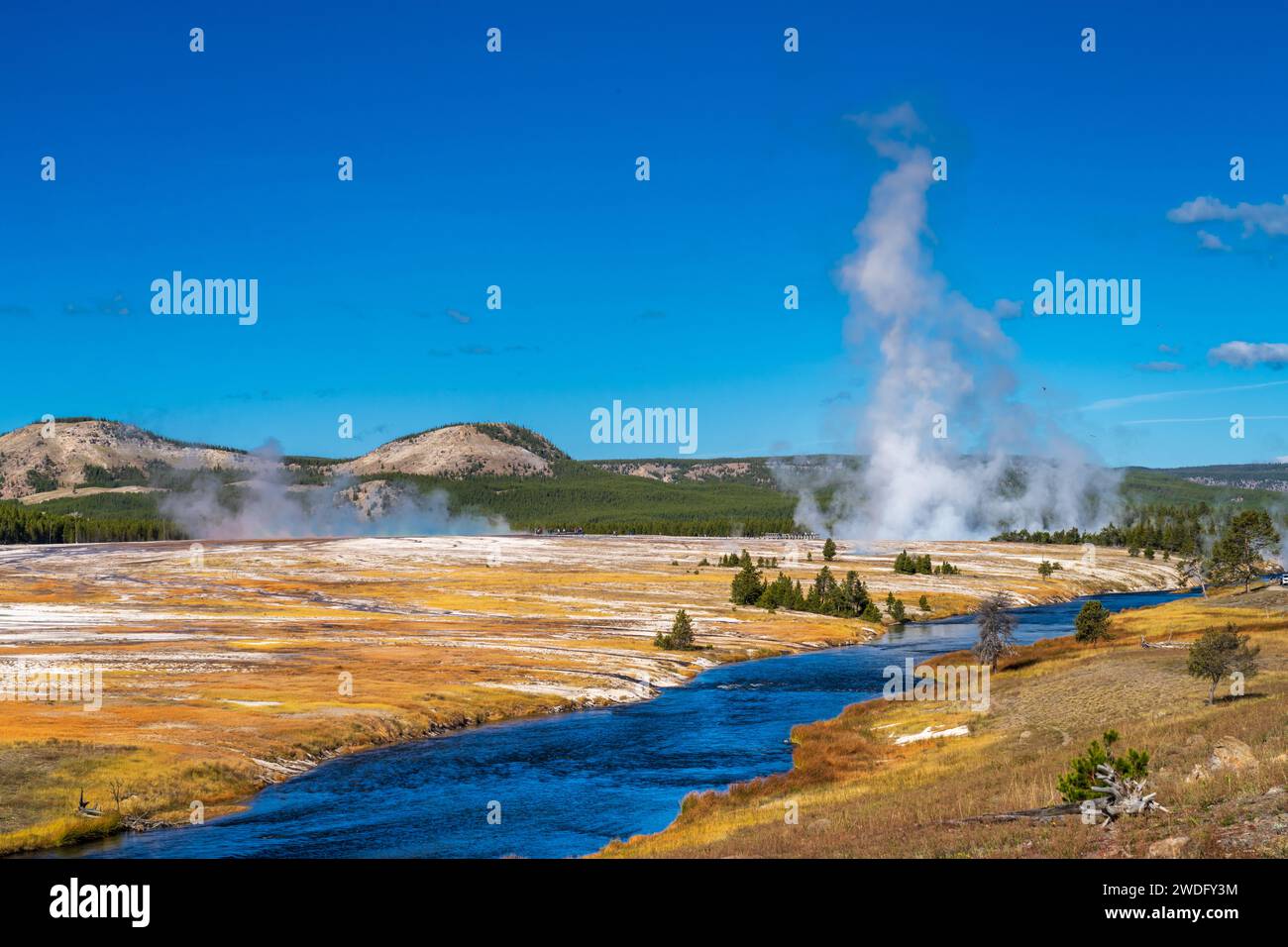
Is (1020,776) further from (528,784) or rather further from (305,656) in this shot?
(305,656)

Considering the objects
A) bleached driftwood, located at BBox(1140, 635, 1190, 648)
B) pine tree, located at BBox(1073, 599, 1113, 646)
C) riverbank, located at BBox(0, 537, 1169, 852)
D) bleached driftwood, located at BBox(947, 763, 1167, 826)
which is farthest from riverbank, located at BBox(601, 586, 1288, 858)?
riverbank, located at BBox(0, 537, 1169, 852)

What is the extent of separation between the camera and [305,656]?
8900 centimetres

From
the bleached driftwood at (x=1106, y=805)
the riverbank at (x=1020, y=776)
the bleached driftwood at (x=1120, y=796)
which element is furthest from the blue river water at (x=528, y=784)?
the bleached driftwood at (x=1120, y=796)

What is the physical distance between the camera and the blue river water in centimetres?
4106

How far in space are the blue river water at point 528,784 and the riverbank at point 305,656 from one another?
2782 mm

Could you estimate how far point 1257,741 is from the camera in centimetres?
3631

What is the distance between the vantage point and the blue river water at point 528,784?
4106 centimetres

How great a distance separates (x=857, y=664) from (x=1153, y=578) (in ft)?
406

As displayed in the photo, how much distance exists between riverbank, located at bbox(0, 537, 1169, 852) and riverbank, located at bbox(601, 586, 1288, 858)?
2188 cm

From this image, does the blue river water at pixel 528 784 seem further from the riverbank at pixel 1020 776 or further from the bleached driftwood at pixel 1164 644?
the bleached driftwood at pixel 1164 644

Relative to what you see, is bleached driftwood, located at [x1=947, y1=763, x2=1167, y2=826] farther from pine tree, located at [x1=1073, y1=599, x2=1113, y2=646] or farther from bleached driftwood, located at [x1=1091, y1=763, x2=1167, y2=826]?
A: pine tree, located at [x1=1073, y1=599, x2=1113, y2=646]

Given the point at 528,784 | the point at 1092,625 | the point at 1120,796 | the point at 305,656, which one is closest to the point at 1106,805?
the point at 1120,796

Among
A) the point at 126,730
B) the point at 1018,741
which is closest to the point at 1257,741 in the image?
the point at 1018,741
